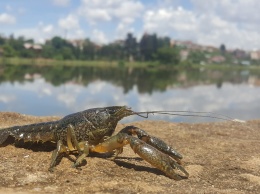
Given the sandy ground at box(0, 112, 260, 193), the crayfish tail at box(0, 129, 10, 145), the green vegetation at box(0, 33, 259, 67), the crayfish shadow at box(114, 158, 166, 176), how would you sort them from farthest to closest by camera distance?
the green vegetation at box(0, 33, 259, 67) → the crayfish tail at box(0, 129, 10, 145) → the crayfish shadow at box(114, 158, 166, 176) → the sandy ground at box(0, 112, 260, 193)

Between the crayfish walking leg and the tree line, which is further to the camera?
the tree line

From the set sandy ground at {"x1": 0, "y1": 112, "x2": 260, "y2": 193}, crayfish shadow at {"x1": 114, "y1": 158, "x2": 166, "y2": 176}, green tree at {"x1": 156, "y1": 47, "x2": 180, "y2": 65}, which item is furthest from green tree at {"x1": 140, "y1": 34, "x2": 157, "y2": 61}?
crayfish shadow at {"x1": 114, "y1": 158, "x2": 166, "y2": 176}

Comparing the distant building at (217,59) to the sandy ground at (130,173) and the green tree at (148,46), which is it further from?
the sandy ground at (130,173)

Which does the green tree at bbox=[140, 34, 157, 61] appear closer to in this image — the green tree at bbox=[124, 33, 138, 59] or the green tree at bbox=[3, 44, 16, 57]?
the green tree at bbox=[124, 33, 138, 59]

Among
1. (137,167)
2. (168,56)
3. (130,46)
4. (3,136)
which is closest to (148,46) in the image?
(130,46)

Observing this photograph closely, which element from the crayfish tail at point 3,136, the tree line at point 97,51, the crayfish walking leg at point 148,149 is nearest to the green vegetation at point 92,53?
the tree line at point 97,51

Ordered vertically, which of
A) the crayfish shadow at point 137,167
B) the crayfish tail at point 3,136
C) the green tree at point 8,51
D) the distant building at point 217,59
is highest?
the green tree at point 8,51
